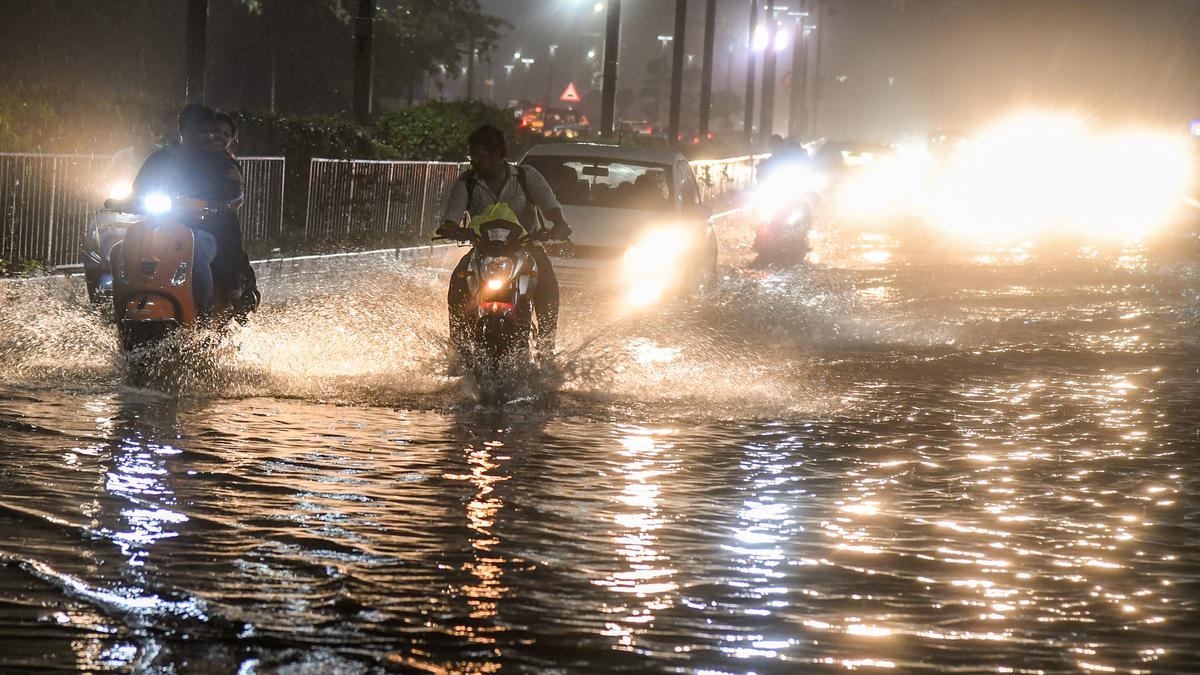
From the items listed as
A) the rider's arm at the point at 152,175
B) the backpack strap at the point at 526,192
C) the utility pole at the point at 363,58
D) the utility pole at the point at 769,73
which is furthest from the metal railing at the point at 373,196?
the utility pole at the point at 769,73

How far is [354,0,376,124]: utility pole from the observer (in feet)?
93.4

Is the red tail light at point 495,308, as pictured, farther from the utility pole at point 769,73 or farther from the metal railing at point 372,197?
the utility pole at point 769,73

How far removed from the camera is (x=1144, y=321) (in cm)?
1789

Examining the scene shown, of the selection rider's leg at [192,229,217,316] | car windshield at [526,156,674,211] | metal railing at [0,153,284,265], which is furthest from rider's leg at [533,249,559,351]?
metal railing at [0,153,284,265]

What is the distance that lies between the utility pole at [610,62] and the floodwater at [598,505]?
28.2 m

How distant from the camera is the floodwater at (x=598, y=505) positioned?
18.1 feet

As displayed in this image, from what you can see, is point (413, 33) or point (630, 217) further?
point (413, 33)

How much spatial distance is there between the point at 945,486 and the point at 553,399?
3.01 metres

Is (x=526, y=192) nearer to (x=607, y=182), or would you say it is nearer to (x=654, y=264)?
(x=654, y=264)

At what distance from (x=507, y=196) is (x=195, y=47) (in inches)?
515

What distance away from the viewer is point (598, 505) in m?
7.78

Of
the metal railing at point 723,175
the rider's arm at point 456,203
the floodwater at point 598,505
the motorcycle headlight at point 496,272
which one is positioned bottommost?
the floodwater at point 598,505

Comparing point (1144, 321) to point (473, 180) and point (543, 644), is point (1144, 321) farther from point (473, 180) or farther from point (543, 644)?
point (543, 644)

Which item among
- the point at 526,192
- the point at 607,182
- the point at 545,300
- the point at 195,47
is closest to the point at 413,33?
the point at 195,47
